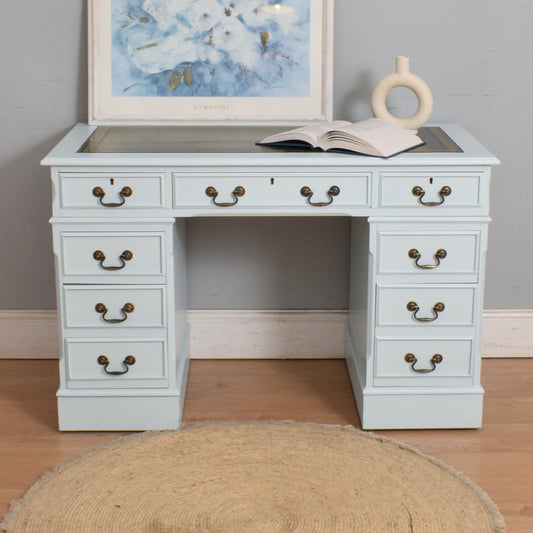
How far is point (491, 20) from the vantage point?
301cm

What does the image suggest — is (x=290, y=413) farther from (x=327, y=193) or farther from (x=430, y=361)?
(x=327, y=193)

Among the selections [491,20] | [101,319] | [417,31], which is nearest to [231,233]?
[101,319]

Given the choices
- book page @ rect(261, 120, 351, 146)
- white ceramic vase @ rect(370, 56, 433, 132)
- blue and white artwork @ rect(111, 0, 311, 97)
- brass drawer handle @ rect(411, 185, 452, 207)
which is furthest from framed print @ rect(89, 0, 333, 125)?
brass drawer handle @ rect(411, 185, 452, 207)

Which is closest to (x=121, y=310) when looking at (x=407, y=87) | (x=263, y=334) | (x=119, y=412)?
(x=119, y=412)

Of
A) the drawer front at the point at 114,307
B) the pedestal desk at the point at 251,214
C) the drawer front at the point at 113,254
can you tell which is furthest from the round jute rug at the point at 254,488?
the drawer front at the point at 113,254

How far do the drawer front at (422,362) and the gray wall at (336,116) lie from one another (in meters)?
0.58

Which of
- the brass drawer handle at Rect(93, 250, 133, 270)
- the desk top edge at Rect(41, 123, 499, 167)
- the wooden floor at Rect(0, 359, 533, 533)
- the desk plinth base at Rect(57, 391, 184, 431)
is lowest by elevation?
the wooden floor at Rect(0, 359, 533, 533)

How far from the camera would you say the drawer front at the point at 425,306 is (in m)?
2.66

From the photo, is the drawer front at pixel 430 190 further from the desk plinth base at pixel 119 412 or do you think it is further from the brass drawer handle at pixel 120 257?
the desk plinth base at pixel 119 412

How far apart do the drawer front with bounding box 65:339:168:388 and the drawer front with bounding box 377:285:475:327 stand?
0.69 m

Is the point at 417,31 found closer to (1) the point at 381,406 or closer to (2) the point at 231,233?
(2) the point at 231,233

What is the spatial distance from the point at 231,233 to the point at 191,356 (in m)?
0.50

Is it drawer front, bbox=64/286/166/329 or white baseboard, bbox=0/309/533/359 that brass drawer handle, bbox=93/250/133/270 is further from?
white baseboard, bbox=0/309/533/359

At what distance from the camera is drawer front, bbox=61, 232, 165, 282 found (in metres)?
2.61
